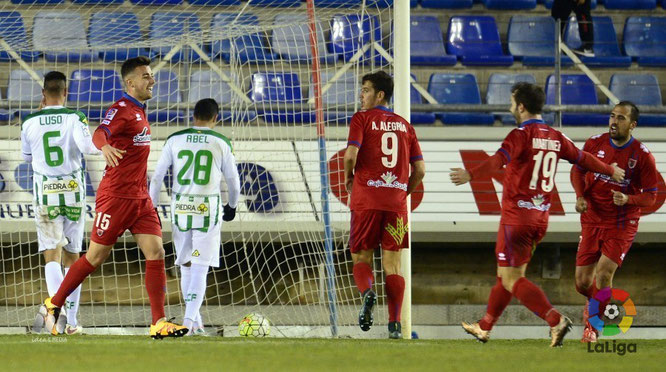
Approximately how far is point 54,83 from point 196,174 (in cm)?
131

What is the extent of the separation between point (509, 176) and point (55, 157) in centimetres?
350

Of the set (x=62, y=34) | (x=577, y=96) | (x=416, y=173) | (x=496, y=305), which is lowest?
(x=496, y=305)

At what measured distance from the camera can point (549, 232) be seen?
36.7 ft

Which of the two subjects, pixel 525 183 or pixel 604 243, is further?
pixel 604 243

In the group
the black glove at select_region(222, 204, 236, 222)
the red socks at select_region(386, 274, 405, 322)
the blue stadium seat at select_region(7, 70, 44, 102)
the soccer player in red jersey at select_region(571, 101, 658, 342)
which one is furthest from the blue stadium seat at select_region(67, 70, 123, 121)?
the soccer player in red jersey at select_region(571, 101, 658, 342)

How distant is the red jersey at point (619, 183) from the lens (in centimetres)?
793

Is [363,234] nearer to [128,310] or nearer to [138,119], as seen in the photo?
[138,119]

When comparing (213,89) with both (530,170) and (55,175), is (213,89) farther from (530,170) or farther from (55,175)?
(530,170)

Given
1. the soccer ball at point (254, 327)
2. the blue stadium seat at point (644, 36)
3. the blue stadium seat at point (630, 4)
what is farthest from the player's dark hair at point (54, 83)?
the blue stadium seat at point (630, 4)

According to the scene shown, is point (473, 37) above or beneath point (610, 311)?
above

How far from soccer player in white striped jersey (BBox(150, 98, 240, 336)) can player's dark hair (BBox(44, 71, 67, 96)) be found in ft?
3.08

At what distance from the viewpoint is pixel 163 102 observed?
1095 centimetres

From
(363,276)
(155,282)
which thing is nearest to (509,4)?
(363,276)

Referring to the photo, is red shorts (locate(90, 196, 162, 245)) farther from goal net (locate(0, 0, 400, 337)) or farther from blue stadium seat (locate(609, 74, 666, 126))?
blue stadium seat (locate(609, 74, 666, 126))
